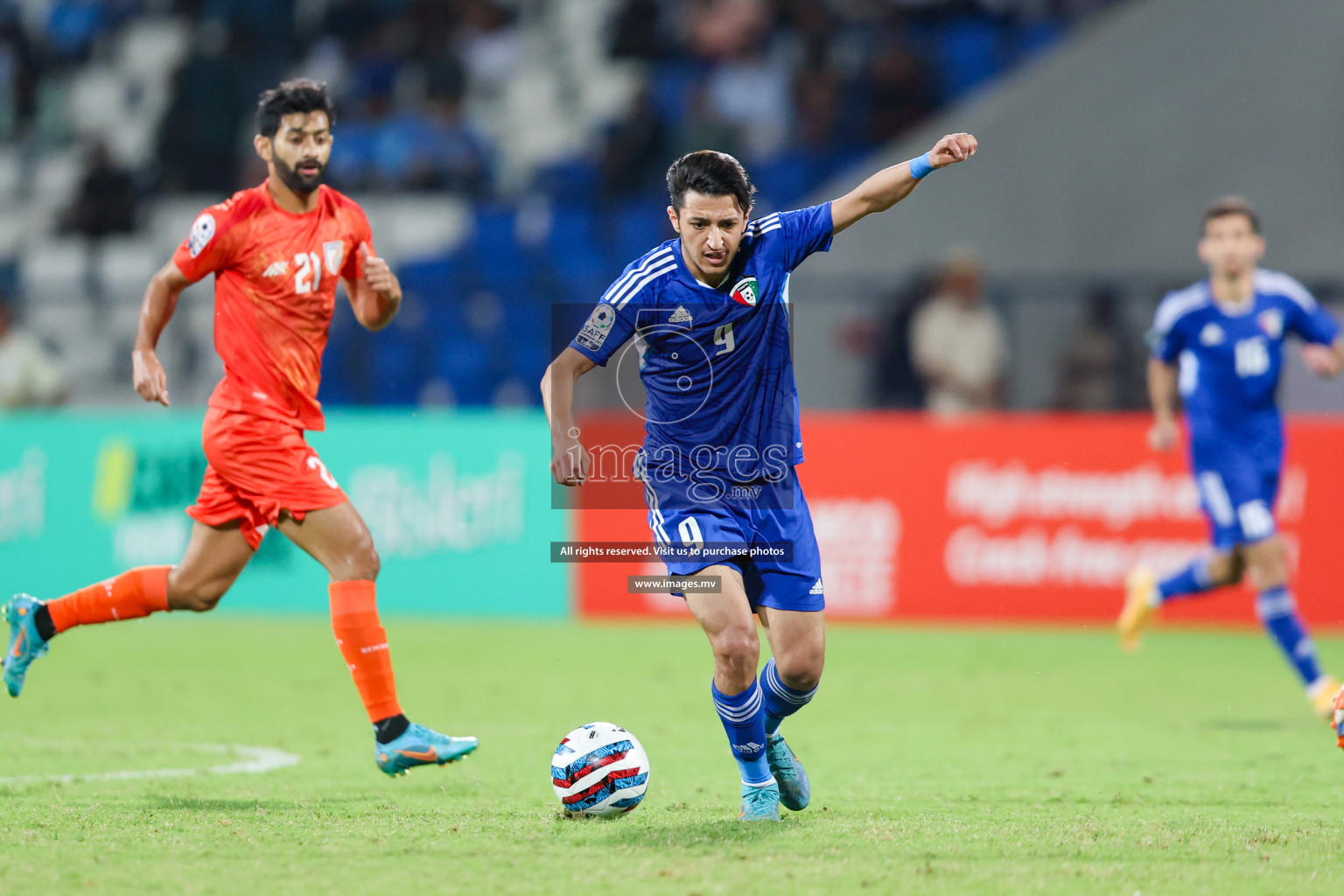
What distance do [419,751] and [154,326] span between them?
78.0 inches

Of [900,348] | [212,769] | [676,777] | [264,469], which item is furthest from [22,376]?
[676,777]

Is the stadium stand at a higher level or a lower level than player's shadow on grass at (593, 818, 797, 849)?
higher

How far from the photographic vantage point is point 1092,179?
14.1 metres

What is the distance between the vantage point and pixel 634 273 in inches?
208

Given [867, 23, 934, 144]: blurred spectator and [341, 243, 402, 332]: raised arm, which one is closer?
[341, 243, 402, 332]: raised arm

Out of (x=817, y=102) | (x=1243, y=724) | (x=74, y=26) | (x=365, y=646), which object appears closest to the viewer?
(x=365, y=646)

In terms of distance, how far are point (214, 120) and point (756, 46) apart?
5909 mm

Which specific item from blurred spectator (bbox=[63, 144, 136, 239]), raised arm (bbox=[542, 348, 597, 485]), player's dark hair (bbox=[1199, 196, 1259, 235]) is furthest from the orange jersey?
blurred spectator (bbox=[63, 144, 136, 239])

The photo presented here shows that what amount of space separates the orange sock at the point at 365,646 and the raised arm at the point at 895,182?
2.26m

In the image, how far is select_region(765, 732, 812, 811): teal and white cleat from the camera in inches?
212

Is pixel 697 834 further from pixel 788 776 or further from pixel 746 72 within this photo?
pixel 746 72

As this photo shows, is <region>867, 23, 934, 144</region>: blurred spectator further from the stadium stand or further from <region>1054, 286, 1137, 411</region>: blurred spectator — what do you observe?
<region>1054, 286, 1137, 411</region>: blurred spectator

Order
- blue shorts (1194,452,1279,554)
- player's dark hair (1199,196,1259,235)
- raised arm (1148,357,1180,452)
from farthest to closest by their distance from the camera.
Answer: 1. raised arm (1148,357,1180,452)
2. blue shorts (1194,452,1279,554)
3. player's dark hair (1199,196,1259,235)

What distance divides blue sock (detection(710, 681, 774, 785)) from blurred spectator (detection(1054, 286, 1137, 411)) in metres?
8.26
